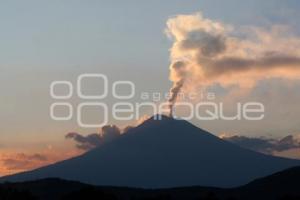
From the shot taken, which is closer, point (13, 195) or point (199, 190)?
point (13, 195)

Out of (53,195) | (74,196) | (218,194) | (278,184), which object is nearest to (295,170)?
(278,184)

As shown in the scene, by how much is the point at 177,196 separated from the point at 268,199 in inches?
767

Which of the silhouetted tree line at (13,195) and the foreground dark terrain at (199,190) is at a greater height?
the silhouetted tree line at (13,195)

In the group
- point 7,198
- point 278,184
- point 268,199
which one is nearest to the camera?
point 7,198

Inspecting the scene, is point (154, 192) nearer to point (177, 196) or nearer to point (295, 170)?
point (177, 196)

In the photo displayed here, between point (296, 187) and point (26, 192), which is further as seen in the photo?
point (296, 187)

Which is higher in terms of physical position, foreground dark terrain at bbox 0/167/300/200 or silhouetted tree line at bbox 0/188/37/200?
silhouetted tree line at bbox 0/188/37/200

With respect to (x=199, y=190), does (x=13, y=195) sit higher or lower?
higher

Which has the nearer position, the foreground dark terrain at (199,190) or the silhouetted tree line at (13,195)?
the silhouetted tree line at (13,195)

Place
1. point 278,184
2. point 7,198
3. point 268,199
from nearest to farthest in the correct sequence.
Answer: point 7,198
point 268,199
point 278,184

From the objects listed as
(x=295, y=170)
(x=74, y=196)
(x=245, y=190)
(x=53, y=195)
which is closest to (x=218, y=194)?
(x=245, y=190)

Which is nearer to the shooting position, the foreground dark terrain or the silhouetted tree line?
the silhouetted tree line

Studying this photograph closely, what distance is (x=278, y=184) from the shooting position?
148125mm

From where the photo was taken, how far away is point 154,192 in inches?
6107
